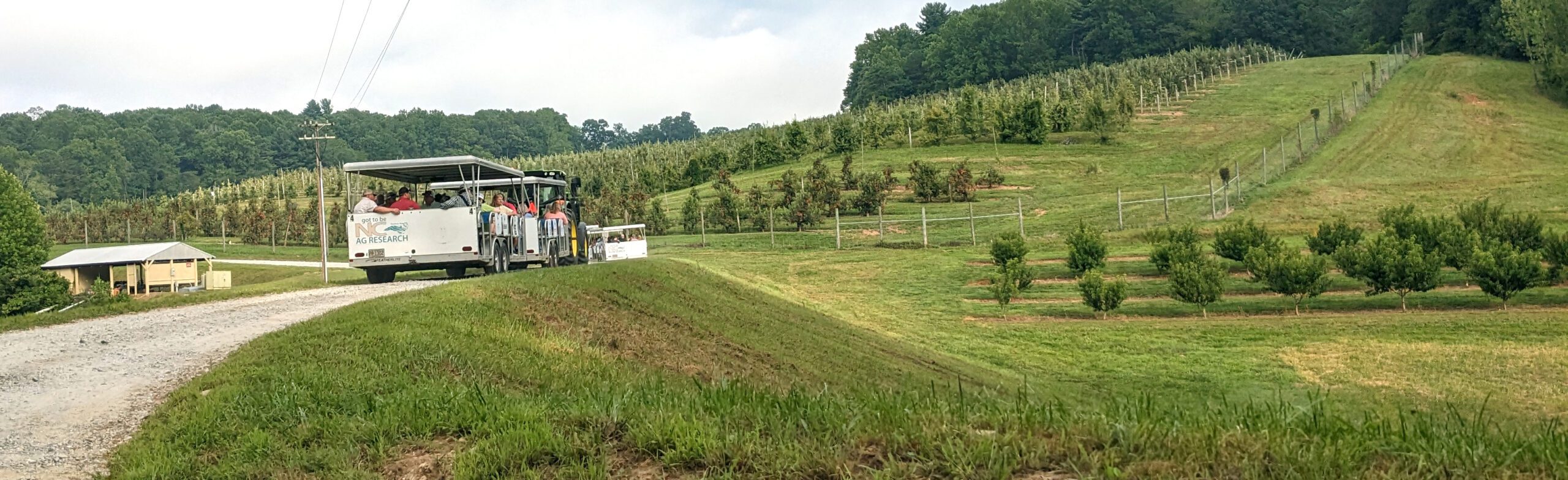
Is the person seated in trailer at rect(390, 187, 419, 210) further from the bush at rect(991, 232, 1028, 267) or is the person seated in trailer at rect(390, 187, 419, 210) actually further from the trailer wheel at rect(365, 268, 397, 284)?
the bush at rect(991, 232, 1028, 267)

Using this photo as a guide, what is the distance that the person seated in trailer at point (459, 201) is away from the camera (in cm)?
1947

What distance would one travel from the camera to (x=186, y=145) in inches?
4584

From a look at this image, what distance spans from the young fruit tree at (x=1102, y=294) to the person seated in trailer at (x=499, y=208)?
14.4 m

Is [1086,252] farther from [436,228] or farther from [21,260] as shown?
[21,260]

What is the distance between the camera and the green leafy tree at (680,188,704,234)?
49812 millimetres

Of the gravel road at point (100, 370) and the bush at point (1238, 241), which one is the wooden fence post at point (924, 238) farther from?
the gravel road at point (100, 370)

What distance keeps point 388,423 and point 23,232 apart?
43465 mm

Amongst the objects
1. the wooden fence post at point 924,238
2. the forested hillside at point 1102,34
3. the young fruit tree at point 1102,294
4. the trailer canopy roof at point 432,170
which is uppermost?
the forested hillside at point 1102,34

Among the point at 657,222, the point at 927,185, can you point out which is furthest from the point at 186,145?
the point at 927,185

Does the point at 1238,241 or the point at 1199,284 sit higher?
the point at 1238,241

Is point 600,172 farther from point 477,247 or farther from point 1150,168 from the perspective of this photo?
point 477,247

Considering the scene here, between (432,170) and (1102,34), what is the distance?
130736mm

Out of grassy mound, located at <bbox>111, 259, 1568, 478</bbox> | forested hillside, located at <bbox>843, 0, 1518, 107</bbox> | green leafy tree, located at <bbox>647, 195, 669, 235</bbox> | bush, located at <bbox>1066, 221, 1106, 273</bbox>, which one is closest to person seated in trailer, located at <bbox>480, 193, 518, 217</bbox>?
grassy mound, located at <bbox>111, 259, 1568, 478</bbox>

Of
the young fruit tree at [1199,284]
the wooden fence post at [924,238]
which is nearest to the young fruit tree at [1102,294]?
the young fruit tree at [1199,284]
